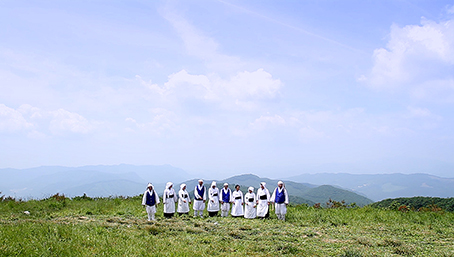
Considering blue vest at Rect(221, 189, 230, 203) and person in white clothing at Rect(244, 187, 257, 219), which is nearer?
person in white clothing at Rect(244, 187, 257, 219)

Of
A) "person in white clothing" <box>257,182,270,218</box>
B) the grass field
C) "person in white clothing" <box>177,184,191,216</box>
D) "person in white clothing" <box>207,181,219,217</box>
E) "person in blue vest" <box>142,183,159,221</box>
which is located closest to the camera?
the grass field

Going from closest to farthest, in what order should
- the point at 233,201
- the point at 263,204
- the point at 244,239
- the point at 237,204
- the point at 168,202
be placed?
the point at 244,239
the point at 168,202
the point at 263,204
the point at 237,204
the point at 233,201

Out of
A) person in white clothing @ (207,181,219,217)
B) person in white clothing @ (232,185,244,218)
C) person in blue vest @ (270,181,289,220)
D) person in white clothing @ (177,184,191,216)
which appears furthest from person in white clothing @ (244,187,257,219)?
person in white clothing @ (177,184,191,216)

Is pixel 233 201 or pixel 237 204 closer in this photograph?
pixel 237 204

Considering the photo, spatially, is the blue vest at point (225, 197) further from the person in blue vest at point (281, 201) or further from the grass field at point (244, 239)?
the grass field at point (244, 239)

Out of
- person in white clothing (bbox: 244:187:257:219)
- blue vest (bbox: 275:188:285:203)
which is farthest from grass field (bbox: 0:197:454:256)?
person in white clothing (bbox: 244:187:257:219)

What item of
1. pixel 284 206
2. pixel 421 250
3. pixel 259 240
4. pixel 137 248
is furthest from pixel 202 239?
pixel 284 206

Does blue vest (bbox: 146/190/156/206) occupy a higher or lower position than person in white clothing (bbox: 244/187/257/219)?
higher

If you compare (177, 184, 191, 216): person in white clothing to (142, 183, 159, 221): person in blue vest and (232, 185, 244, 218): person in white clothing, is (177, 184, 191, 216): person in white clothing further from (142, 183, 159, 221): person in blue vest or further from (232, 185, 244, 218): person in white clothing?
(232, 185, 244, 218): person in white clothing

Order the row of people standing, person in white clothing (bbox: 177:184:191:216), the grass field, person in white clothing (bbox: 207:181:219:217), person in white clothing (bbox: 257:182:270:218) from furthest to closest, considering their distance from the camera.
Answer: person in white clothing (bbox: 207:181:219:217), person in white clothing (bbox: 177:184:191:216), person in white clothing (bbox: 257:182:270:218), the row of people standing, the grass field

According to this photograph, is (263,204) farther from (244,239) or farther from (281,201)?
(244,239)

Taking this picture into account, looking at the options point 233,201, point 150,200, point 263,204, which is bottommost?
point 263,204

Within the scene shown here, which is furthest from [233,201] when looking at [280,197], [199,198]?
[280,197]

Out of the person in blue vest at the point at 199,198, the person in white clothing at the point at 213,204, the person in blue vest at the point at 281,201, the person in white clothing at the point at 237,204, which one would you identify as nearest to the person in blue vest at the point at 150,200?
the person in blue vest at the point at 199,198
